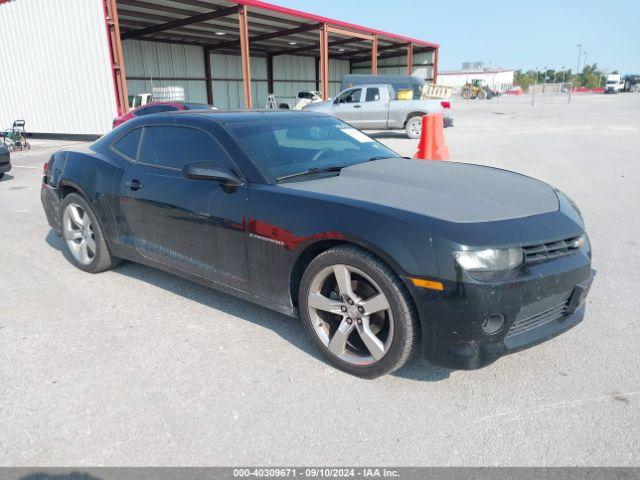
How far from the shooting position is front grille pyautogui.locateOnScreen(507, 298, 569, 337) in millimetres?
2574

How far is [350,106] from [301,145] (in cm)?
1450

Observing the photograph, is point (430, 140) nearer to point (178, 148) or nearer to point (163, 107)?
point (178, 148)

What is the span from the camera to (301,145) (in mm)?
3670

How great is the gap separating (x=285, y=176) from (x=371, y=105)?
48.1 feet

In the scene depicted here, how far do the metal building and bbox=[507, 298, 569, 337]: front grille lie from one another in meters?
17.2

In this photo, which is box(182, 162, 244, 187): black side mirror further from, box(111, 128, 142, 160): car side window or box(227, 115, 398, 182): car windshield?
box(111, 128, 142, 160): car side window

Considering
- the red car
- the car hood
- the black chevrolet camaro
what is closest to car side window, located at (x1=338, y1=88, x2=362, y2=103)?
the red car

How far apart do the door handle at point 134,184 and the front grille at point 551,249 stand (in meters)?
2.85

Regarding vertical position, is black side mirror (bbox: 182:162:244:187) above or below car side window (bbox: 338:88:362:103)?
below

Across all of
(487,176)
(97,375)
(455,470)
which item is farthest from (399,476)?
(487,176)

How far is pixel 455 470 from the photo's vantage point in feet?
7.10

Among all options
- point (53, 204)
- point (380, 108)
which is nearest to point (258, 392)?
→ point (53, 204)

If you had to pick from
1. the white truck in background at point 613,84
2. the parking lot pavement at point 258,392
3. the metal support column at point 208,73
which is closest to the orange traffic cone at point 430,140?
the parking lot pavement at point 258,392

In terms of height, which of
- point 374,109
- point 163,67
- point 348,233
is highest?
Result: point 163,67
